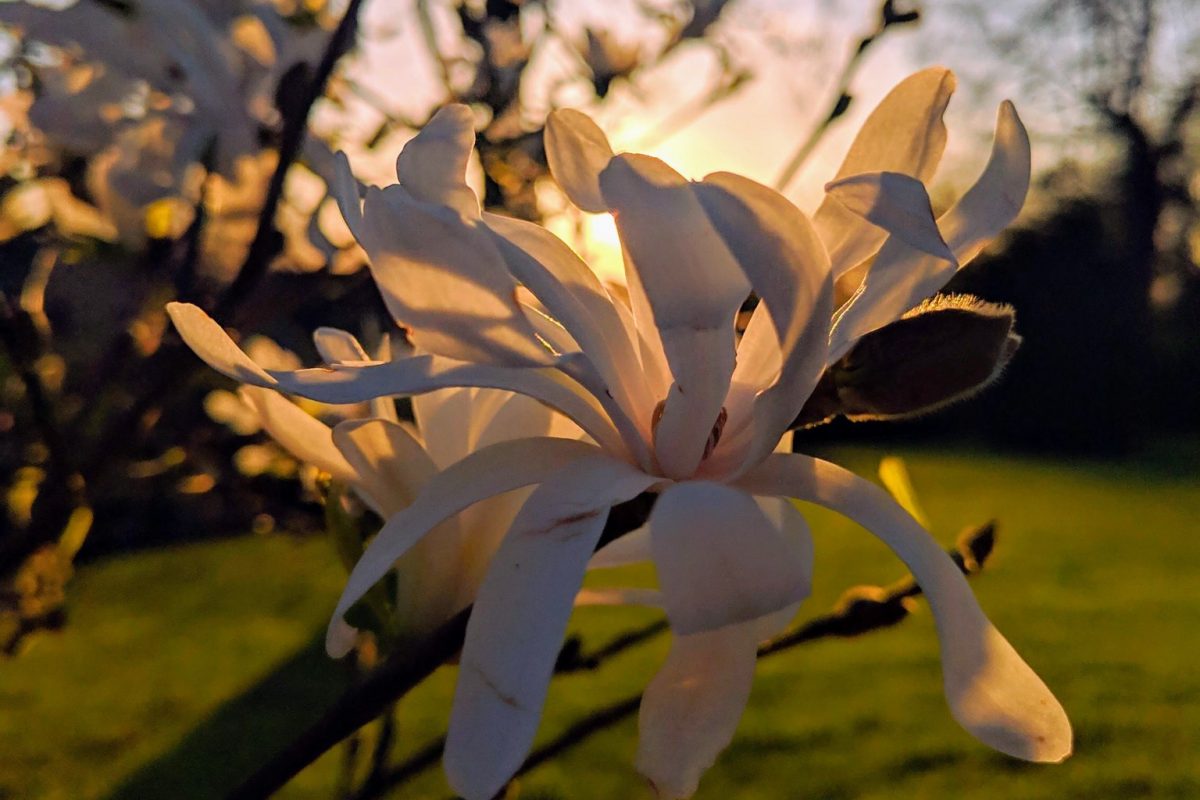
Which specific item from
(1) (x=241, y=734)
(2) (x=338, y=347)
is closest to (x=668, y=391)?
(2) (x=338, y=347)

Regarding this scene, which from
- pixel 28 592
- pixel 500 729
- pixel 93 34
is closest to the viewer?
pixel 500 729

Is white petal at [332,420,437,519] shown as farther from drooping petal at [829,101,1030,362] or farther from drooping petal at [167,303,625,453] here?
drooping petal at [829,101,1030,362]

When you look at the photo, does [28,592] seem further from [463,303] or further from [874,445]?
[874,445]

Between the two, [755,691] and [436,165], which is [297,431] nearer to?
[436,165]

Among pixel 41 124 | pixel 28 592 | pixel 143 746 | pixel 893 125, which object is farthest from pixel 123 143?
pixel 143 746

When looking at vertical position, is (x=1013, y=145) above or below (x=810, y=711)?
above

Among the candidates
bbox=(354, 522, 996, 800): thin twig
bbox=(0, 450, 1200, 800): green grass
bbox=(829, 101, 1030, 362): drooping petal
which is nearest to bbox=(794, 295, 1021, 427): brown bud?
bbox=(829, 101, 1030, 362): drooping petal

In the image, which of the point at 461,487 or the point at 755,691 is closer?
Answer: the point at 461,487
